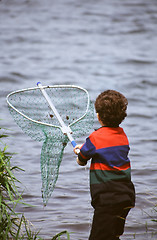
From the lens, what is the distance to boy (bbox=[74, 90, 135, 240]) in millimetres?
3908

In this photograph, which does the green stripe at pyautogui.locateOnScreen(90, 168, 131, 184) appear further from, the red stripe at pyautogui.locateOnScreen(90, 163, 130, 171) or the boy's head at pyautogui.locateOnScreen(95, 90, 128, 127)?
the boy's head at pyautogui.locateOnScreen(95, 90, 128, 127)

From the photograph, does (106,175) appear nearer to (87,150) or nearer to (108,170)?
(108,170)

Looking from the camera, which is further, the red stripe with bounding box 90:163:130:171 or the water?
the water

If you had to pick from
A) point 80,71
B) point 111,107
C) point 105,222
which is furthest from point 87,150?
point 80,71

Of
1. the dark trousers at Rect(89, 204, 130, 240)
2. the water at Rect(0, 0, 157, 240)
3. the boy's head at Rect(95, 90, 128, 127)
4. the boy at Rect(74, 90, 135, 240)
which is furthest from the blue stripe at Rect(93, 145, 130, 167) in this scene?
the water at Rect(0, 0, 157, 240)

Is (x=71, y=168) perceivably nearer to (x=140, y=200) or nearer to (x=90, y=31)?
(x=140, y=200)

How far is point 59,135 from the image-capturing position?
4.53m

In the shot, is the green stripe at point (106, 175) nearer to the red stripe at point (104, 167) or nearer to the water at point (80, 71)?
the red stripe at point (104, 167)

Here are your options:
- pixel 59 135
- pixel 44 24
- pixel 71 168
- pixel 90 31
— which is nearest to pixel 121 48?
pixel 90 31

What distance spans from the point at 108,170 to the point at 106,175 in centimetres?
4

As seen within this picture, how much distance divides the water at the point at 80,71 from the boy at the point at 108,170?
0.50m

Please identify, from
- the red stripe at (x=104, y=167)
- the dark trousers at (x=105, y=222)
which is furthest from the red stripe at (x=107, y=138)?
the dark trousers at (x=105, y=222)

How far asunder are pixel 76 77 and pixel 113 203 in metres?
11.1

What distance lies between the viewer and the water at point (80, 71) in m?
6.11
